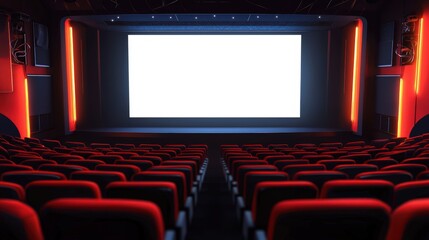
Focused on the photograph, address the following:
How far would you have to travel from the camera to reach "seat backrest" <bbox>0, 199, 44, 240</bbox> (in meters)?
1.24

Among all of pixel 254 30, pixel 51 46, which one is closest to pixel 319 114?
pixel 254 30

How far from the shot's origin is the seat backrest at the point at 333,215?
132 centimetres

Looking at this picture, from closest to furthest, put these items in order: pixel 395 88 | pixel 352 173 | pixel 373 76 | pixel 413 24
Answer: pixel 352 173, pixel 413 24, pixel 395 88, pixel 373 76

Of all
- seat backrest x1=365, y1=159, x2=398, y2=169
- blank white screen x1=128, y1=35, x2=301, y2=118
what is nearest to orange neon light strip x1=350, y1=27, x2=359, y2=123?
blank white screen x1=128, y1=35, x2=301, y2=118

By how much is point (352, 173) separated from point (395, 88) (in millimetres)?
8058

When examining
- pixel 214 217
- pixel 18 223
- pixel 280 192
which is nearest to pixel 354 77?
pixel 214 217

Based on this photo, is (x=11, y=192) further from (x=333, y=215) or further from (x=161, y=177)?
(x=333, y=215)

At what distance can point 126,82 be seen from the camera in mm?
13328

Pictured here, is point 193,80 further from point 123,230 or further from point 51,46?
point 123,230

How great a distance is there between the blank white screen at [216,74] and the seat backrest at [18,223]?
1173 cm

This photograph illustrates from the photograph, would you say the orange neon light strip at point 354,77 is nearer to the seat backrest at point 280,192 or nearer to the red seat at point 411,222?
the seat backrest at point 280,192

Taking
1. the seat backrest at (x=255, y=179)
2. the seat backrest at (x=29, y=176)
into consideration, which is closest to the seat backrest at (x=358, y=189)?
the seat backrest at (x=255, y=179)

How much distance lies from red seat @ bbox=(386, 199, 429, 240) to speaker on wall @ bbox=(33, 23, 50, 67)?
36.2ft

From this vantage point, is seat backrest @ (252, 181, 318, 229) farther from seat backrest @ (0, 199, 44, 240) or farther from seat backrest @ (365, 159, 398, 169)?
seat backrest @ (365, 159, 398, 169)
